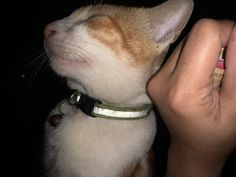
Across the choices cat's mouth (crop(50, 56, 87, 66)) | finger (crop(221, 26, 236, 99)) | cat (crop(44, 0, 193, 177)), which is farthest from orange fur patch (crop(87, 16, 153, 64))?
finger (crop(221, 26, 236, 99))

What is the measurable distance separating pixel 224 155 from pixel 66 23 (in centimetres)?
80

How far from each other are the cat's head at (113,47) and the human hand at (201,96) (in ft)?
0.52

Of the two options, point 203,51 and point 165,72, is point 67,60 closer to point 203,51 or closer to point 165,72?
point 165,72

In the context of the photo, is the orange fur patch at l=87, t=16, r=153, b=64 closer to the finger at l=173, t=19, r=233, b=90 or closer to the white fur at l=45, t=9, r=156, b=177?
the white fur at l=45, t=9, r=156, b=177

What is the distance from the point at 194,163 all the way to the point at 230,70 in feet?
1.26

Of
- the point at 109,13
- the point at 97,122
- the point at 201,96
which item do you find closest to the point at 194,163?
the point at 201,96

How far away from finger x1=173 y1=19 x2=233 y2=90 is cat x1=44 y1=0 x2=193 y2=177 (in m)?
0.31

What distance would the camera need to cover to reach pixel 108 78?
1.09m

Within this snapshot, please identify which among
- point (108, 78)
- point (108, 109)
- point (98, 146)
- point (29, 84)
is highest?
point (108, 78)

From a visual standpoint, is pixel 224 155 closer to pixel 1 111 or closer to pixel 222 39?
pixel 222 39

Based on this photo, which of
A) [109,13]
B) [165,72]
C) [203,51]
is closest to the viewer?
[203,51]

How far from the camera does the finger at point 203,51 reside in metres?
0.77

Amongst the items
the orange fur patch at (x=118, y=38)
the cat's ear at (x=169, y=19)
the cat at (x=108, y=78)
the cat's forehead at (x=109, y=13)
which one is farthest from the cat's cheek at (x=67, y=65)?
the cat's ear at (x=169, y=19)

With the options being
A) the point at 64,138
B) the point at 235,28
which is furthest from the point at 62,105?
the point at 235,28
